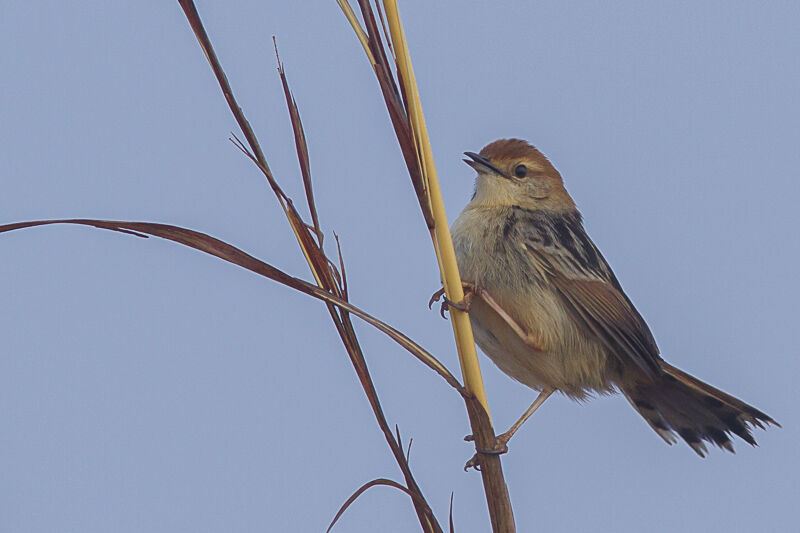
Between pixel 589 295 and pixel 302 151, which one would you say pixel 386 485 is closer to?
pixel 302 151

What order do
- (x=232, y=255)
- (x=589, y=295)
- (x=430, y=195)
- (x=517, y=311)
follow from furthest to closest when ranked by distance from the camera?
(x=589, y=295)
(x=517, y=311)
(x=430, y=195)
(x=232, y=255)

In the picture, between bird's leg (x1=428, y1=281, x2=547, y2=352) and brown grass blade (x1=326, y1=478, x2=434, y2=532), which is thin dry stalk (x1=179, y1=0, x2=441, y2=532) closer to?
brown grass blade (x1=326, y1=478, x2=434, y2=532)

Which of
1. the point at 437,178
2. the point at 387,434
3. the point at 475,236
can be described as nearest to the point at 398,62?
the point at 437,178

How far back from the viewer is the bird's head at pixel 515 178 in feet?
15.5

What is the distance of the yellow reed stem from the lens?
1.96 metres

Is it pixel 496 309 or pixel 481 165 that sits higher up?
pixel 481 165

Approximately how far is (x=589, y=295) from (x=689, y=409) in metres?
0.95

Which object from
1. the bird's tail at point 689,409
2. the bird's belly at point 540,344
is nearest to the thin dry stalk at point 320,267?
the bird's belly at point 540,344

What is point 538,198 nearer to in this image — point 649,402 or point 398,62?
point 649,402

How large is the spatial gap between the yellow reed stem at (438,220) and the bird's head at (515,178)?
2571 millimetres

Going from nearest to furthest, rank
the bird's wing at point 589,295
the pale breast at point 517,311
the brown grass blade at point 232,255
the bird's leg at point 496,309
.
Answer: the brown grass blade at point 232,255, the bird's leg at point 496,309, the pale breast at point 517,311, the bird's wing at point 589,295

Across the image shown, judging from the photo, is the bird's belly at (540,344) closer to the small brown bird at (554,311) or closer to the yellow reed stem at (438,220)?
the small brown bird at (554,311)

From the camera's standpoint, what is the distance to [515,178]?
15.9 ft

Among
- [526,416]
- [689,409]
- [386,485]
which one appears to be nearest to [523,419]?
[526,416]
